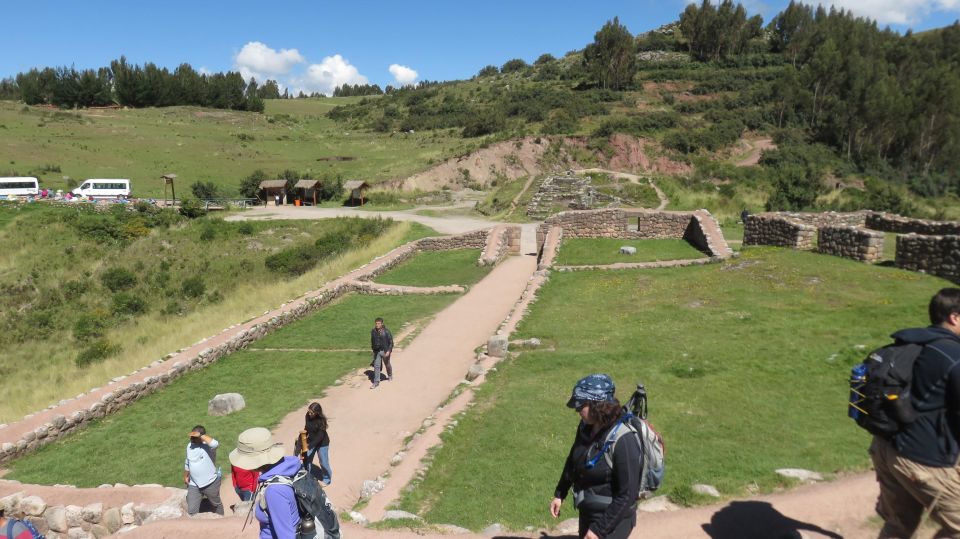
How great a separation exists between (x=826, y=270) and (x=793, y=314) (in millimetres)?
4346

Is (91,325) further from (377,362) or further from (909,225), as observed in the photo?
(909,225)

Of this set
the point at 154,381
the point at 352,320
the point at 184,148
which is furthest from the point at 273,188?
the point at 154,381

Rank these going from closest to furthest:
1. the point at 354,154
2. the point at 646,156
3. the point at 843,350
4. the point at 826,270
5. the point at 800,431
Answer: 1. the point at 800,431
2. the point at 843,350
3. the point at 826,270
4. the point at 646,156
5. the point at 354,154

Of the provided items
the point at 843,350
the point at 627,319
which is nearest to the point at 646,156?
the point at 627,319

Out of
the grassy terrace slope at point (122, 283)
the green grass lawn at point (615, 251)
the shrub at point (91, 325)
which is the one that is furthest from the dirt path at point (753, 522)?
the shrub at point (91, 325)

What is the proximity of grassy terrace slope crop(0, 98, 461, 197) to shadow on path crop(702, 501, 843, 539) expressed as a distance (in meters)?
51.2

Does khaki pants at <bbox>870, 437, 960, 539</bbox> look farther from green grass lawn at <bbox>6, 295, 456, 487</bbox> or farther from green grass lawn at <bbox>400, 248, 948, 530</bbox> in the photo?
green grass lawn at <bbox>6, 295, 456, 487</bbox>

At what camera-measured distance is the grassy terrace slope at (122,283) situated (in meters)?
19.5

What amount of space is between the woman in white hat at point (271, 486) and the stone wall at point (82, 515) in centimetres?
391

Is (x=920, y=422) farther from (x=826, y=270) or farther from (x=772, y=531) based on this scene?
(x=826, y=270)

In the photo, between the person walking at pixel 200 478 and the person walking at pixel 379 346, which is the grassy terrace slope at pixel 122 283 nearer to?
the person walking at pixel 379 346

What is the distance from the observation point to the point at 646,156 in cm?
5625

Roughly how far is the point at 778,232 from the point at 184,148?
63.7 m

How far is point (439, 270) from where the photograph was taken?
1000 inches
